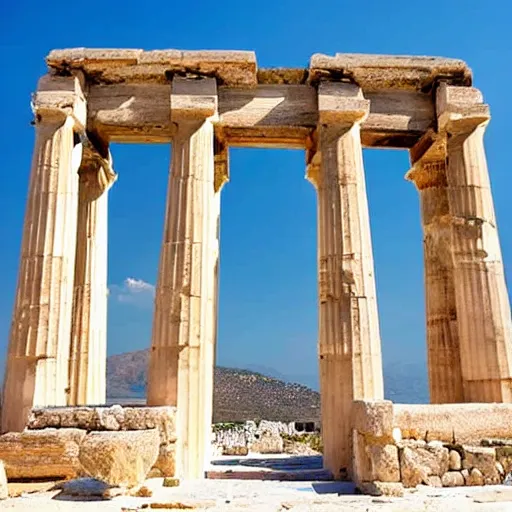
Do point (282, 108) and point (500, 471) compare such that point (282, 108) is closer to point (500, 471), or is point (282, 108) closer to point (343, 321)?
point (343, 321)

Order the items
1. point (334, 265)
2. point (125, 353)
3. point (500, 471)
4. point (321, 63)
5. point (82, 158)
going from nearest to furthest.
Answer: point (500, 471) → point (334, 265) → point (321, 63) → point (82, 158) → point (125, 353)

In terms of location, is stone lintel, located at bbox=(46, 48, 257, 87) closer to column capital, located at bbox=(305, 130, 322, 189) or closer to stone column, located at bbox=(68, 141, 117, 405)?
stone column, located at bbox=(68, 141, 117, 405)

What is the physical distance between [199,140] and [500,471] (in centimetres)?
938

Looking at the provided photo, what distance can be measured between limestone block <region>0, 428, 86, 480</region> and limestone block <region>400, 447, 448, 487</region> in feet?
18.5

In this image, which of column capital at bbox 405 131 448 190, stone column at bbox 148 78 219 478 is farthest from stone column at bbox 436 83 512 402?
stone column at bbox 148 78 219 478

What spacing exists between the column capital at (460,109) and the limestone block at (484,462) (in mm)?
8120

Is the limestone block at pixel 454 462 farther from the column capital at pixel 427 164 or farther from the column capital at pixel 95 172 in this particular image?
the column capital at pixel 95 172

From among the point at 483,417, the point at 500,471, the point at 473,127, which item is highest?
the point at 473,127

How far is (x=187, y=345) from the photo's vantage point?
13.2 m

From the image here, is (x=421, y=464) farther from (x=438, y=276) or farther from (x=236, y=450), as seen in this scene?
(x=236, y=450)

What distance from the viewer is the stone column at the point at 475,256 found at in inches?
549

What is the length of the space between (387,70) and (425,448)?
931 cm

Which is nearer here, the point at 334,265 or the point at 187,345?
the point at 187,345

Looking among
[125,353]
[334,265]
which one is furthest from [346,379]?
[125,353]
